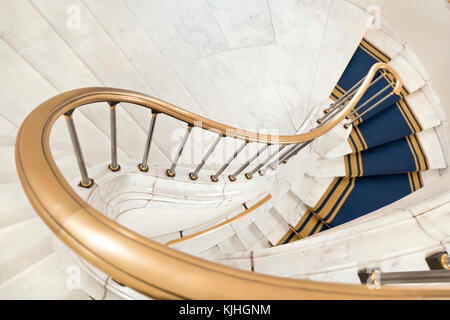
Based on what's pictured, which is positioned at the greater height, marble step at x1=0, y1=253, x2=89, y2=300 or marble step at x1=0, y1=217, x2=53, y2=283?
marble step at x1=0, y1=217, x2=53, y2=283

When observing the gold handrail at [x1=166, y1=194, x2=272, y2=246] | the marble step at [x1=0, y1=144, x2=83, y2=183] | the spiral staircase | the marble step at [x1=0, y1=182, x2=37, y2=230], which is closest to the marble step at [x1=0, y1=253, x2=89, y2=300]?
the spiral staircase

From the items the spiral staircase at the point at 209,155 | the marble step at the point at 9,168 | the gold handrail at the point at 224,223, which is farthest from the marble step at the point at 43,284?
the gold handrail at the point at 224,223

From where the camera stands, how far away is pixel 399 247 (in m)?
1.51

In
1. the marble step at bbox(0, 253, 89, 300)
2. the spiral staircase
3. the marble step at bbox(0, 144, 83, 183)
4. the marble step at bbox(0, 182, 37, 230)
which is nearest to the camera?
the spiral staircase

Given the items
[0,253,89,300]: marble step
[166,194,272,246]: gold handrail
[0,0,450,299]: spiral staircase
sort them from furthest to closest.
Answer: [166,194,272,246]: gold handrail
[0,253,89,300]: marble step
[0,0,450,299]: spiral staircase

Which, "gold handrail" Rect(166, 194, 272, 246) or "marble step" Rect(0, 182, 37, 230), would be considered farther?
"gold handrail" Rect(166, 194, 272, 246)

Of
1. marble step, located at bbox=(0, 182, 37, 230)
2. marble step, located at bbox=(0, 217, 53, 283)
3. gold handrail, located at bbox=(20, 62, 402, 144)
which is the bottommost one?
marble step, located at bbox=(0, 217, 53, 283)

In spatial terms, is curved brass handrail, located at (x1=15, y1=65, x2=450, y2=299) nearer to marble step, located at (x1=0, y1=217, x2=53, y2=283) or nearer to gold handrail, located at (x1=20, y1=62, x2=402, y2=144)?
gold handrail, located at (x1=20, y1=62, x2=402, y2=144)

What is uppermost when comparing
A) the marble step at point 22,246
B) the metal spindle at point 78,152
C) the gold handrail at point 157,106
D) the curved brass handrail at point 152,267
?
the gold handrail at point 157,106

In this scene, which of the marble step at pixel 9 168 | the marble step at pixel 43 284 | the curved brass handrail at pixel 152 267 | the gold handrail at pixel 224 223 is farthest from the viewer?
the gold handrail at pixel 224 223

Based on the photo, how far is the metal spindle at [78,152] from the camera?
1.38 metres

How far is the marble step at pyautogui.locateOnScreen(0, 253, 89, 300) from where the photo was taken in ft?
4.51

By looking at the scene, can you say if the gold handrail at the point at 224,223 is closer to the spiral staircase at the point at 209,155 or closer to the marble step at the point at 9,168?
the spiral staircase at the point at 209,155
